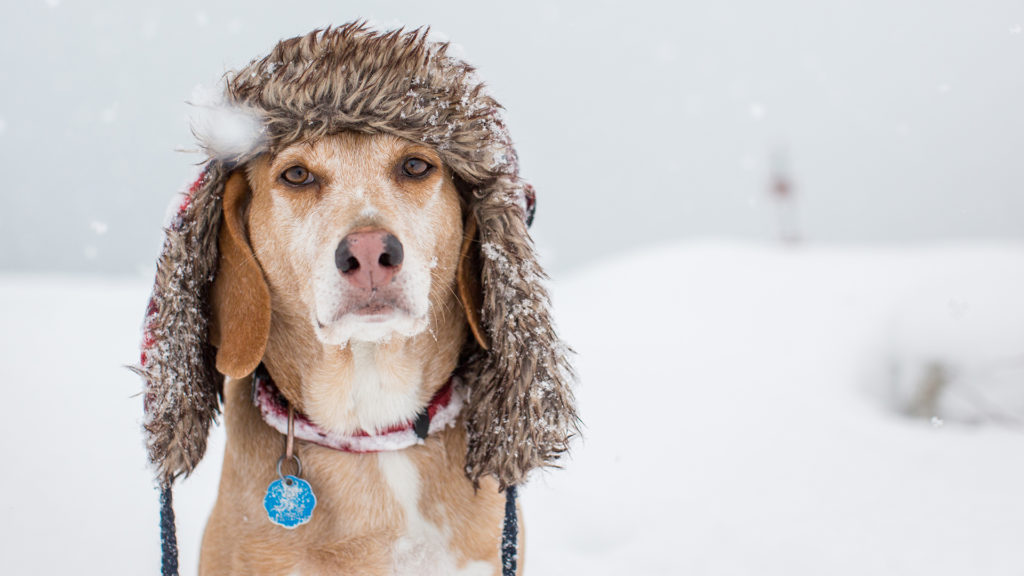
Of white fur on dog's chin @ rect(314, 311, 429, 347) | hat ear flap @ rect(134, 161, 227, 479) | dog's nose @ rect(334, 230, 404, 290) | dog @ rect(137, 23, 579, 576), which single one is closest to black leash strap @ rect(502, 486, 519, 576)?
dog @ rect(137, 23, 579, 576)

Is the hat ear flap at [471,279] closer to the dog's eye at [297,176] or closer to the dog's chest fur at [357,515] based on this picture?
the dog's chest fur at [357,515]

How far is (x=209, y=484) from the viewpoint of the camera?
15.8ft

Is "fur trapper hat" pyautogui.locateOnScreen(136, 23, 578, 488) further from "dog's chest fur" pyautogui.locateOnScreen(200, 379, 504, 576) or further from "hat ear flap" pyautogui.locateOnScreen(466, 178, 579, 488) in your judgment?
"dog's chest fur" pyautogui.locateOnScreen(200, 379, 504, 576)

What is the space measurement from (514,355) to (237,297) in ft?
3.00

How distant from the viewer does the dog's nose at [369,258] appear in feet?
5.99

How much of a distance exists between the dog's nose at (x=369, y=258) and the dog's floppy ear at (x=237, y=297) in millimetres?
438

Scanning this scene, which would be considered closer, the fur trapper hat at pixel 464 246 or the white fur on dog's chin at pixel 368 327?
the white fur on dog's chin at pixel 368 327

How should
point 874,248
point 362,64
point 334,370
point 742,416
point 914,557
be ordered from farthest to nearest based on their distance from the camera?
point 874,248, point 742,416, point 914,557, point 334,370, point 362,64

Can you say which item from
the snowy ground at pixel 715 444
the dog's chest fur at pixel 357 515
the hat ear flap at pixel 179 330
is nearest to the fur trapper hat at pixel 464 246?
the hat ear flap at pixel 179 330

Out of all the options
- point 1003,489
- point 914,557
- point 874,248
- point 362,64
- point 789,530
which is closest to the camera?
point 362,64

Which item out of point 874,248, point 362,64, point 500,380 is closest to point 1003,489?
point 500,380

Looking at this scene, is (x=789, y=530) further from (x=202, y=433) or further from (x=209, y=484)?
(x=209, y=484)

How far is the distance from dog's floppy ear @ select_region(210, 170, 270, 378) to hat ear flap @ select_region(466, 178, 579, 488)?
73 cm

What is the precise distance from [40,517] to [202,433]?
2.83m
